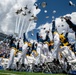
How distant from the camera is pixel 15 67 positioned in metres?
53.4

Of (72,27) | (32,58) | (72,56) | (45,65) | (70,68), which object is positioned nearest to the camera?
(72,27)

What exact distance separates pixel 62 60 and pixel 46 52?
24.3ft

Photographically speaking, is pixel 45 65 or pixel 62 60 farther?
pixel 45 65

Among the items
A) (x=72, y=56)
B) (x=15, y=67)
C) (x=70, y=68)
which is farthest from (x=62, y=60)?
(x=15, y=67)

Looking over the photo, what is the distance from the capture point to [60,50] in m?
41.2

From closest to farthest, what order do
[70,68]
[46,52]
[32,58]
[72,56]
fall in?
[70,68] → [72,56] → [46,52] → [32,58]

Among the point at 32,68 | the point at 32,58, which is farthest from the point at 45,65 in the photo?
the point at 32,58

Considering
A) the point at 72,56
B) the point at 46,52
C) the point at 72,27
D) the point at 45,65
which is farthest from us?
the point at 46,52

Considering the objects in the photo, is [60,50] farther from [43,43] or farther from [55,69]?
[43,43]

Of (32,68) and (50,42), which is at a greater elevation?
(50,42)

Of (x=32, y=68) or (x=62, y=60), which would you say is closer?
(x=62, y=60)

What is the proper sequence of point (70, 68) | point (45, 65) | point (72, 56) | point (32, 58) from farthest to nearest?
point (32, 58)
point (45, 65)
point (72, 56)
point (70, 68)

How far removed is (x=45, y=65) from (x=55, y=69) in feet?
9.34

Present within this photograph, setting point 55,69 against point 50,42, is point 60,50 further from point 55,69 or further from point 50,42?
point 50,42
